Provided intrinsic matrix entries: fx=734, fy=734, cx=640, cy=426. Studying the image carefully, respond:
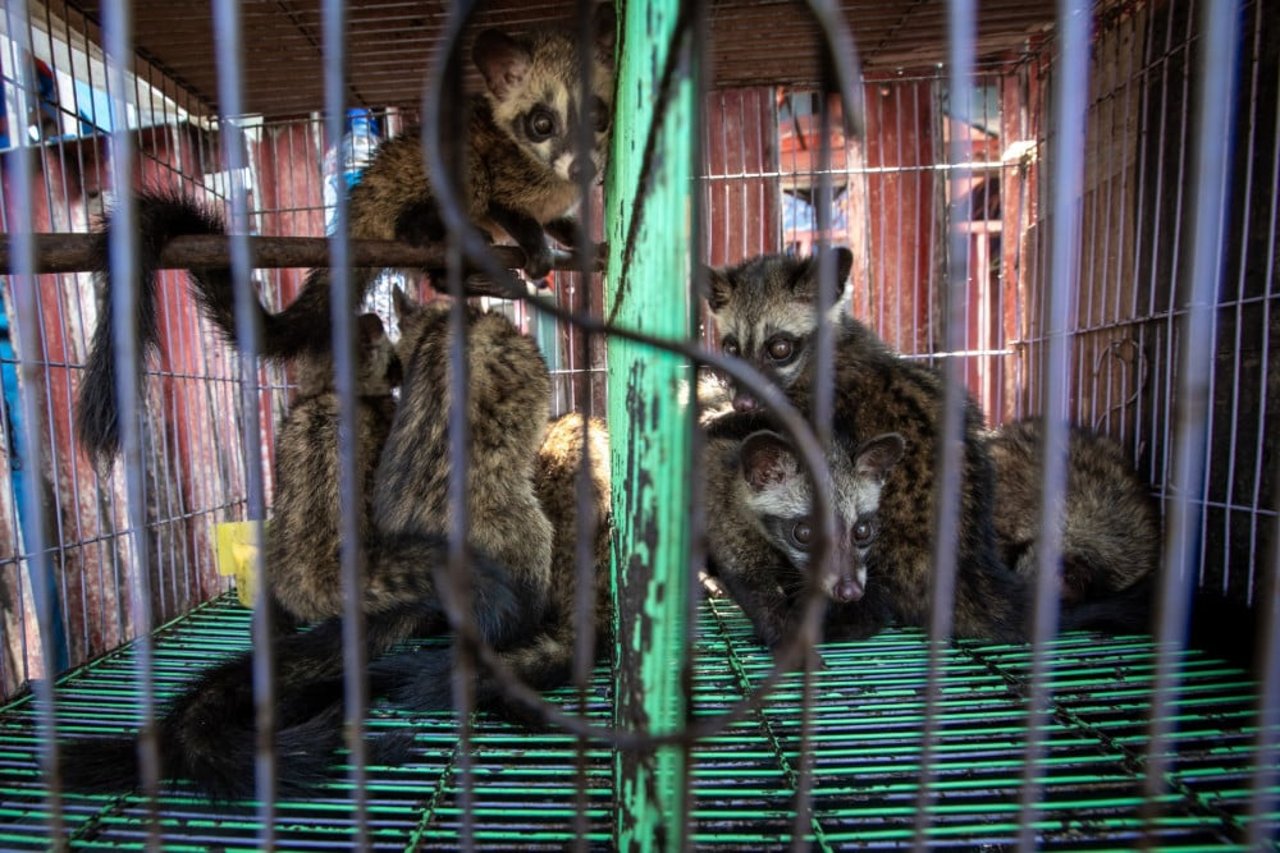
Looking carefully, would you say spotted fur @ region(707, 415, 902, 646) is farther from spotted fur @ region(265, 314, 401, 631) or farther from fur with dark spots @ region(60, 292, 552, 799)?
spotted fur @ region(265, 314, 401, 631)

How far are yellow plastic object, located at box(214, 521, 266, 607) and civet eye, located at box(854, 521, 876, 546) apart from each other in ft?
8.96

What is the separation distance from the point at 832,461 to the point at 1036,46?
275 centimetres

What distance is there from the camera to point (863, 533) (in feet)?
10.0

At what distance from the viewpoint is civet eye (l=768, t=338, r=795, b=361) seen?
376cm

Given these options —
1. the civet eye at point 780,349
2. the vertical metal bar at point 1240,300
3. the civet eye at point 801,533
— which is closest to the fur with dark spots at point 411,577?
the civet eye at point 801,533

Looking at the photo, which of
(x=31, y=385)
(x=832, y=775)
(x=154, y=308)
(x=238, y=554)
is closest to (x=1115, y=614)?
(x=832, y=775)

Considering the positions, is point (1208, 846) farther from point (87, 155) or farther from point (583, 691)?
point (87, 155)

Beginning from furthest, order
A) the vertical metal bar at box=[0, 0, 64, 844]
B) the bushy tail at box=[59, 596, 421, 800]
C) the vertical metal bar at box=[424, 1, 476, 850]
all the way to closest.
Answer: the bushy tail at box=[59, 596, 421, 800], the vertical metal bar at box=[0, 0, 64, 844], the vertical metal bar at box=[424, 1, 476, 850]

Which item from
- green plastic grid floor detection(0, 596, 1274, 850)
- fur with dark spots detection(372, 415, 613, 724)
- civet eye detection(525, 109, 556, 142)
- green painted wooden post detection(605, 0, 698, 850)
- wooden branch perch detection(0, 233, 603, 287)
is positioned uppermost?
civet eye detection(525, 109, 556, 142)

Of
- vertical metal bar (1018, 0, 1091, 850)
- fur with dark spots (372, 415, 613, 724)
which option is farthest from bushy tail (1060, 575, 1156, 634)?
vertical metal bar (1018, 0, 1091, 850)

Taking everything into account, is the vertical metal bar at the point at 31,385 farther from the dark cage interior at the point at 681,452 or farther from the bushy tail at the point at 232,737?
the bushy tail at the point at 232,737

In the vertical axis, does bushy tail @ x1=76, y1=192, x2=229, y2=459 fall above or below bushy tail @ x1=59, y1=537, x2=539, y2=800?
above

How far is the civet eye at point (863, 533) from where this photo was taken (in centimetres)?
304

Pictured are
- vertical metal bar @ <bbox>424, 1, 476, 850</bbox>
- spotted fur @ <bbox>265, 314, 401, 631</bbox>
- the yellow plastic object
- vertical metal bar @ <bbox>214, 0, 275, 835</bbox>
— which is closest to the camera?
vertical metal bar @ <bbox>424, 1, 476, 850</bbox>
